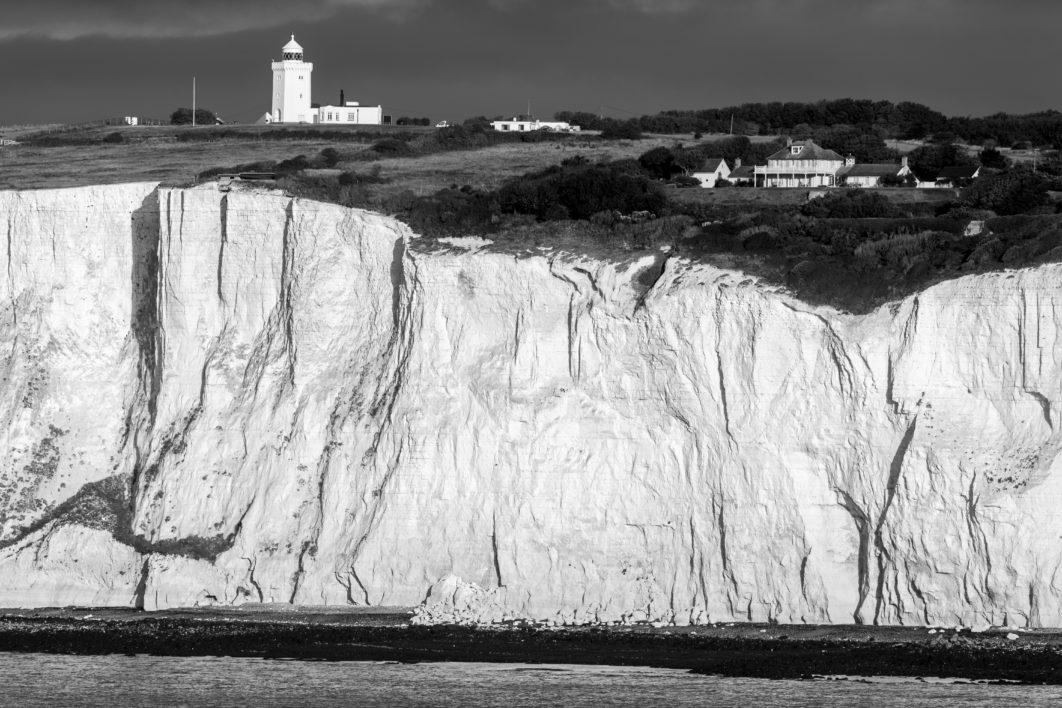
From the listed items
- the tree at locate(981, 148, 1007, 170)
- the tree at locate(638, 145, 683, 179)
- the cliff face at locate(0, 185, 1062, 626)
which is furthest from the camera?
the tree at locate(981, 148, 1007, 170)

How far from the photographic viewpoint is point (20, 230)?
37.0 metres

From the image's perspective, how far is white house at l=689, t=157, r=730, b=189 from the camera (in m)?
52.0

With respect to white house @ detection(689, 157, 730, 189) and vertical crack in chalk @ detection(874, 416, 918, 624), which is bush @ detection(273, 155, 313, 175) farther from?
vertical crack in chalk @ detection(874, 416, 918, 624)

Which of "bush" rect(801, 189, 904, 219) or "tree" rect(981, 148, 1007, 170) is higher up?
"tree" rect(981, 148, 1007, 170)

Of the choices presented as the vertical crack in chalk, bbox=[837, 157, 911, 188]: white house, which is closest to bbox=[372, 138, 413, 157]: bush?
bbox=[837, 157, 911, 188]: white house

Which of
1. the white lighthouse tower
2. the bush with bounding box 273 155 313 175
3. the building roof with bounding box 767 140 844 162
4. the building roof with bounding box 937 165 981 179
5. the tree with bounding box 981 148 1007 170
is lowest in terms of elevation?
the bush with bounding box 273 155 313 175

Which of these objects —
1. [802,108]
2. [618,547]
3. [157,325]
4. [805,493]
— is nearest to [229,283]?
[157,325]

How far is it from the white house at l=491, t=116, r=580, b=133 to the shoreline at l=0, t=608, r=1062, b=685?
3421 centimetres

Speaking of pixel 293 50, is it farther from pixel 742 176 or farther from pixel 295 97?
pixel 742 176

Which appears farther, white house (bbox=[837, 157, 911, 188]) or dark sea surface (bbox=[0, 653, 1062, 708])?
white house (bbox=[837, 157, 911, 188])

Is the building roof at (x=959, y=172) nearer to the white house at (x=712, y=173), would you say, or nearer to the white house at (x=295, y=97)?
the white house at (x=712, y=173)

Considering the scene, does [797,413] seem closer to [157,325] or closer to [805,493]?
[805,493]

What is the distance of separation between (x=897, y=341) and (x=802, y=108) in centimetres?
4148

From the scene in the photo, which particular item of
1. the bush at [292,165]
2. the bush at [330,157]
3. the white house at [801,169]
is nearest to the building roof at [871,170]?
the white house at [801,169]
